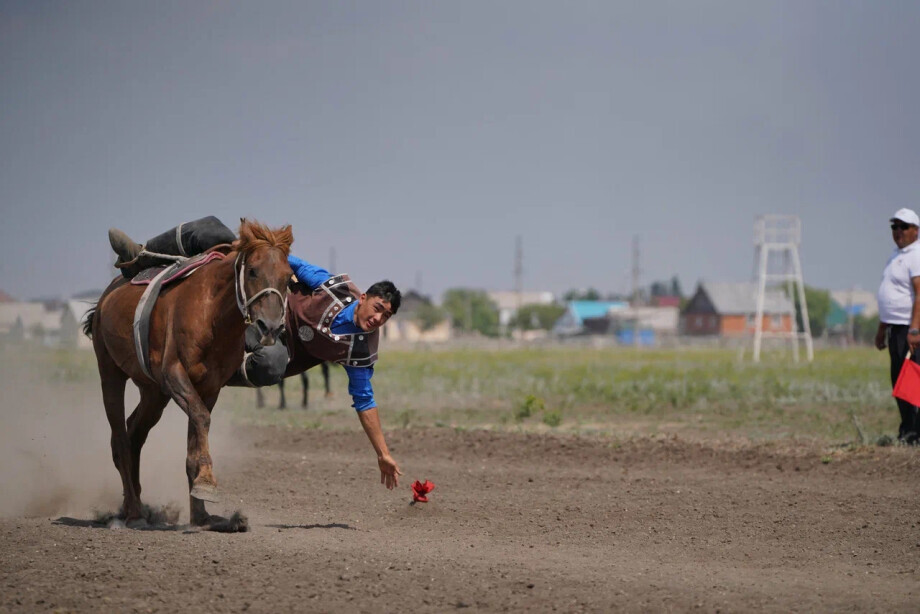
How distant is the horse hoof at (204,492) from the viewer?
24.5 ft

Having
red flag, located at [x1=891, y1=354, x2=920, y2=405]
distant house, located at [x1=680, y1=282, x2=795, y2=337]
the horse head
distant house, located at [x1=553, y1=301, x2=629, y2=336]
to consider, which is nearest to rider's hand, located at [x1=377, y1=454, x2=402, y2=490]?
the horse head

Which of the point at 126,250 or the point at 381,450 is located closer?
the point at 381,450

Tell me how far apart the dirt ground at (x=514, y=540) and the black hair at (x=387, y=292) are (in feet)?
5.60

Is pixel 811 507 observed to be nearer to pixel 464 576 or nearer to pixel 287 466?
pixel 464 576

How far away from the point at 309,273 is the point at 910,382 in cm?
676

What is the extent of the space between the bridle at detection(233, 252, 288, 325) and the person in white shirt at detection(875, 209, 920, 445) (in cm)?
763

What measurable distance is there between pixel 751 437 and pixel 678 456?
253cm

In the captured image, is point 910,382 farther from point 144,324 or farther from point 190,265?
point 144,324

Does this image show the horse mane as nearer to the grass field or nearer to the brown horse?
the brown horse

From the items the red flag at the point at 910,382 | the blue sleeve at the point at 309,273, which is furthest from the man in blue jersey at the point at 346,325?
the red flag at the point at 910,382

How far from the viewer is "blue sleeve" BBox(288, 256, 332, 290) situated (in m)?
8.42

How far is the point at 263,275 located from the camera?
7262mm

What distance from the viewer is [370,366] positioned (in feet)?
27.8

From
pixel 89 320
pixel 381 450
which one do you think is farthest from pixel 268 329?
pixel 89 320
